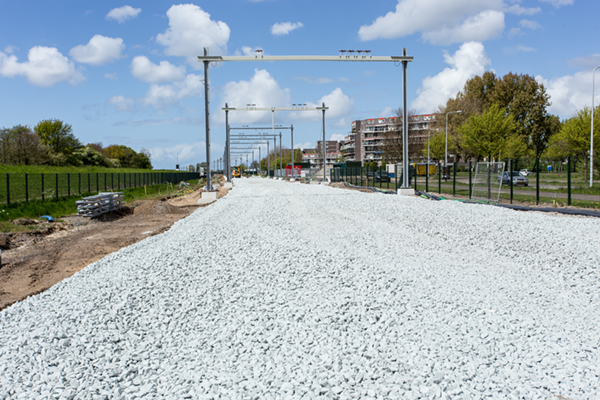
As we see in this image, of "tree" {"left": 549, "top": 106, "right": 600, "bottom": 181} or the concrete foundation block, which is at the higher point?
"tree" {"left": 549, "top": 106, "right": 600, "bottom": 181}

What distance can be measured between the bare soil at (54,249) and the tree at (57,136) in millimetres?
71182

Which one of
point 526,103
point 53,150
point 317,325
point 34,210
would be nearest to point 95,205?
point 34,210

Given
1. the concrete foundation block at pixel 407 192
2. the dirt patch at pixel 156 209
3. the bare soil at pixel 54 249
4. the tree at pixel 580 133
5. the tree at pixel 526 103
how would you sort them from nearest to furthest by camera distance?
the bare soil at pixel 54 249, the dirt patch at pixel 156 209, the concrete foundation block at pixel 407 192, the tree at pixel 580 133, the tree at pixel 526 103

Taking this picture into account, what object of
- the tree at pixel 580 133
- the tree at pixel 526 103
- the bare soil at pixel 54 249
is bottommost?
the bare soil at pixel 54 249

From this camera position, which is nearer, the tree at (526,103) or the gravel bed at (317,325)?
the gravel bed at (317,325)

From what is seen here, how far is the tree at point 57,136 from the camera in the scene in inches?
3204

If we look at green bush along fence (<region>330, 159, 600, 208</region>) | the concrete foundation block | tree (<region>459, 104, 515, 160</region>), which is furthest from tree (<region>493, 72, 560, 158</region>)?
the concrete foundation block

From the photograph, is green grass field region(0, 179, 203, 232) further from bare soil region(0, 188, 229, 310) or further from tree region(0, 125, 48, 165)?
tree region(0, 125, 48, 165)

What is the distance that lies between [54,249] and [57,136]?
8278 cm

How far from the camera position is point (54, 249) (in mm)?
12508

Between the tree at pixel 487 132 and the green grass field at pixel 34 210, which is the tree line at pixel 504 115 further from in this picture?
the green grass field at pixel 34 210

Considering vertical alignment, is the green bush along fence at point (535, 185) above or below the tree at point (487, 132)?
below

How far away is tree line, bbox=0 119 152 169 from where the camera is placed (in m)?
55.4

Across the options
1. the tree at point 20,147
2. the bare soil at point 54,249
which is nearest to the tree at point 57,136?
the tree at point 20,147
